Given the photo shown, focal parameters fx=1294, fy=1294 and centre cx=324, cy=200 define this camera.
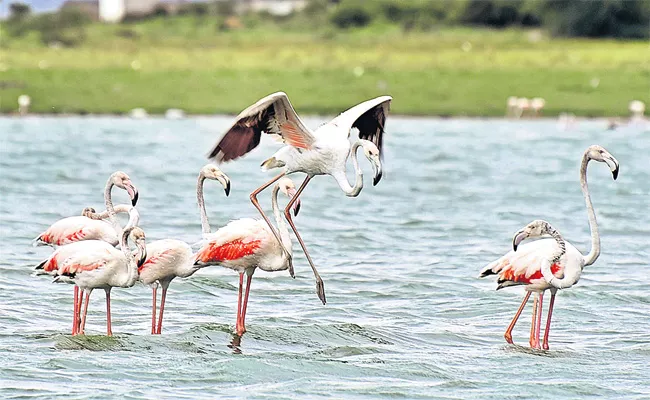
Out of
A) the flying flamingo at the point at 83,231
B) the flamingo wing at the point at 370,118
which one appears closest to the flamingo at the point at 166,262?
the flying flamingo at the point at 83,231

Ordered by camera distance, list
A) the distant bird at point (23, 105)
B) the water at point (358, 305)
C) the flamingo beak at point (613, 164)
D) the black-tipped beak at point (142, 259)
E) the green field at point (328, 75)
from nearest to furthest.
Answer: the water at point (358, 305) < the black-tipped beak at point (142, 259) < the flamingo beak at point (613, 164) < the distant bird at point (23, 105) < the green field at point (328, 75)

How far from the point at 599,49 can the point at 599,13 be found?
5.44 m

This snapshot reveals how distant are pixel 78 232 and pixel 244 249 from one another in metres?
1.30

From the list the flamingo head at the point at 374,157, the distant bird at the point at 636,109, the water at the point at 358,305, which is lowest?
the water at the point at 358,305

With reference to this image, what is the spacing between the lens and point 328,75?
36.8 metres

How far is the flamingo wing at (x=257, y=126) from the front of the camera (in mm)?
8797

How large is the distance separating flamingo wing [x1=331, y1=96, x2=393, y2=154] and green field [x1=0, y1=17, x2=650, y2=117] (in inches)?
860

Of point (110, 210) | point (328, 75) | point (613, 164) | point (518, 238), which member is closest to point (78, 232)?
point (110, 210)

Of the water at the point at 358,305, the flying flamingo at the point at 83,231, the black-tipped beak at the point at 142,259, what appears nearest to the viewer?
the water at the point at 358,305

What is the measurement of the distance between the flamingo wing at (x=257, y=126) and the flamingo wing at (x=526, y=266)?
1.71 metres

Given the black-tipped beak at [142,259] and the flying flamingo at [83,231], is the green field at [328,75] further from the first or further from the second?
the black-tipped beak at [142,259]

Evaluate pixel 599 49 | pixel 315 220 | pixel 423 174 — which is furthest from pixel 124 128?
pixel 599 49

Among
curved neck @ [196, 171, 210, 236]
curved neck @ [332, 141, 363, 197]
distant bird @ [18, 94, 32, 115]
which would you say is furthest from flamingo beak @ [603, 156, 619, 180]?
distant bird @ [18, 94, 32, 115]

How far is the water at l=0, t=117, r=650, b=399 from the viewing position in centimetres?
808
